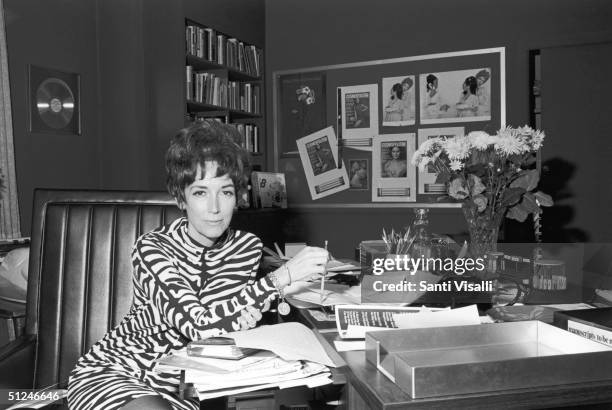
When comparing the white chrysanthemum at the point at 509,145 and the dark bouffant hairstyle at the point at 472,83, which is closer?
the white chrysanthemum at the point at 509,145

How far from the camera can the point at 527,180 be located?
146cm

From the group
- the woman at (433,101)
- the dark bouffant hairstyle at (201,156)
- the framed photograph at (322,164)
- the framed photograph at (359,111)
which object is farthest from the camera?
the framed photograph at (322,164)

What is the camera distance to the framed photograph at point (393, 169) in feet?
15.2

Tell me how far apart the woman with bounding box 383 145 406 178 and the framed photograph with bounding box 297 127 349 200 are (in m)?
0.40

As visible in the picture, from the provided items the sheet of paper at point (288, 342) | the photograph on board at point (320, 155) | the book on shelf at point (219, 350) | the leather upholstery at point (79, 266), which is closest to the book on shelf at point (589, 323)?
the sheet of paper at point (288, 342)

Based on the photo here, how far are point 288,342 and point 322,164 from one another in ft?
13.4

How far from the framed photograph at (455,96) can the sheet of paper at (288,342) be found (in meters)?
3.78

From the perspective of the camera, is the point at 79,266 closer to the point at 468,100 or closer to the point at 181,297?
the point at 181,297

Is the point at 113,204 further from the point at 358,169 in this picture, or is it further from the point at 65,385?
the point at 358,169

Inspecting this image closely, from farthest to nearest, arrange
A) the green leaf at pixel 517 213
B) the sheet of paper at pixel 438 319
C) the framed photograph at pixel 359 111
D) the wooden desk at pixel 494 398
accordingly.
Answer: the framed photograph at pixel 359 111 < the green leaf at pixel 517 213 < the sheet of paper at pixel 438 319 < the wooden desk at pixel 494 398

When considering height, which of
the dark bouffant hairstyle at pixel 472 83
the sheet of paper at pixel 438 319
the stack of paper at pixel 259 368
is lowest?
the stack of paper at pixel 259 368

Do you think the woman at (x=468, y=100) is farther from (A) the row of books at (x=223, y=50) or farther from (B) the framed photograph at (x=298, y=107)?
(A) the row of books at (x=223, y=50)

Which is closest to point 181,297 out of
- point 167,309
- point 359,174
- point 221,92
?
point 167,309

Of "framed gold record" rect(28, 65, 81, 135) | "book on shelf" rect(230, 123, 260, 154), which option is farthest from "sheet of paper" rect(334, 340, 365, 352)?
"book on shelf" rect(230, 123, 260, 154)
